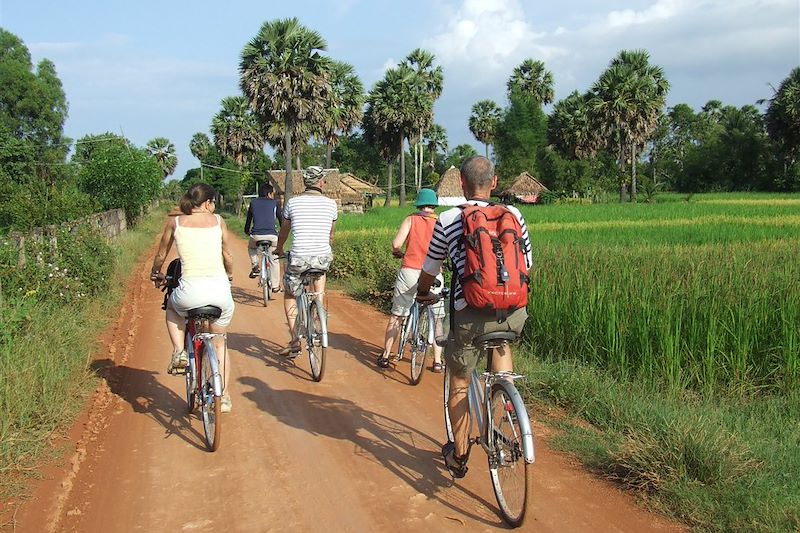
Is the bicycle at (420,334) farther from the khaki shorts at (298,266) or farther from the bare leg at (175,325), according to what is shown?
the bare leg at (175,325)

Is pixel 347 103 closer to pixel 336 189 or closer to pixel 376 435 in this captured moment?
pixel 336 189

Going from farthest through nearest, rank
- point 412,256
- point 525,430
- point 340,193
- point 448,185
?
1. point 448,185
2. point 340,193
3. point 412,256
4. point 525,430

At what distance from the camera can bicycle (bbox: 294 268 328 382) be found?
6.77 meters

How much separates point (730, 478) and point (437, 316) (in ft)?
11.3

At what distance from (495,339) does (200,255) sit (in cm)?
261

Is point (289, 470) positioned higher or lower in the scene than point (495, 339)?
lower

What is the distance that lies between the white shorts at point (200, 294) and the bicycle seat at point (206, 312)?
0.03m

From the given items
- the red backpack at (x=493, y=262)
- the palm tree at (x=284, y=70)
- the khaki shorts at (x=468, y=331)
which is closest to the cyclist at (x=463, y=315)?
the khaki shorts at (x=468, y=331)

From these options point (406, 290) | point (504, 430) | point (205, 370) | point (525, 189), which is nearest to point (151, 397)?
point (205, 370)

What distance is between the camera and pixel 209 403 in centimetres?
511

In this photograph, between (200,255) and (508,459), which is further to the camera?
(200,255)

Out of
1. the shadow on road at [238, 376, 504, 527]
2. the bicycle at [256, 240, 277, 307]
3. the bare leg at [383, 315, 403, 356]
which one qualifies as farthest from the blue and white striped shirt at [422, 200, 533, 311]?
the bicycle at [256, 240, 277, 307]

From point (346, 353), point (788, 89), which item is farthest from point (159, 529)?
point (788, 89)

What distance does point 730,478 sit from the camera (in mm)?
4039
